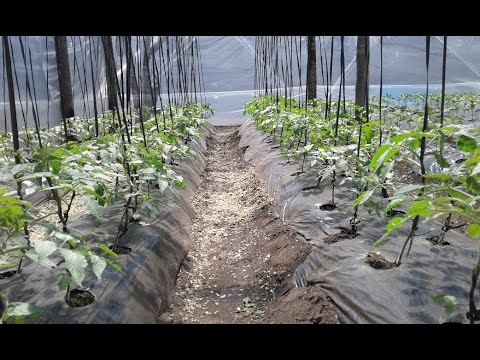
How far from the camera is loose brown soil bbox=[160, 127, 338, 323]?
2.26 m

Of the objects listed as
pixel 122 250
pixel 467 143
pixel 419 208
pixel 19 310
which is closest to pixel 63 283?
pixel 19 310

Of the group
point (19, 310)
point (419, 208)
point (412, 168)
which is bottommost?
point (412, 168)

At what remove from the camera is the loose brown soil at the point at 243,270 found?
226cm

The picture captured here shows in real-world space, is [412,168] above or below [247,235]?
above

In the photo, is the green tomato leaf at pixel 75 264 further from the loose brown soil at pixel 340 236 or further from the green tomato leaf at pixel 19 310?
the loose brown soil at pixel 340 236

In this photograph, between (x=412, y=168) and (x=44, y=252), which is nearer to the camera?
(x=44, y=252)

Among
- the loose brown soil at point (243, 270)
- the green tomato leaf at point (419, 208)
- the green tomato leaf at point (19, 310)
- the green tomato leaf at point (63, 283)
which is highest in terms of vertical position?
the green tomato leaf at point (419, 208)

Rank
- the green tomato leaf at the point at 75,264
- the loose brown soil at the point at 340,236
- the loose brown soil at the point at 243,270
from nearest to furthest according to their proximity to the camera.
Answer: the green tomato leaf at the point at 75,264, the loose brown soil at the point at 243,270, the loose brown soil at the point at 340,236

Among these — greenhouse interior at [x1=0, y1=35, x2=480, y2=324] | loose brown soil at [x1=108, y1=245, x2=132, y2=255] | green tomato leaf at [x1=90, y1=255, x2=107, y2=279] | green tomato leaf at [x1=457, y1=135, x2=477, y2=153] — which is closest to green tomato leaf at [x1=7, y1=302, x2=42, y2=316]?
greenhouse interior at [x1=0, y1=35, x2=480, y2=324]

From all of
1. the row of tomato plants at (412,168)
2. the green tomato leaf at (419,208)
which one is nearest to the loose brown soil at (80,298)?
the row of tomato plants at (412,168)

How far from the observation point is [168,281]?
8.20ft

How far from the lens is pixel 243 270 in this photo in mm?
3104

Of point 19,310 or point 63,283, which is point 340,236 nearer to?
point 63,283

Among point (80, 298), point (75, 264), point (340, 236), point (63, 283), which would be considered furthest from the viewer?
point (340, 236)
